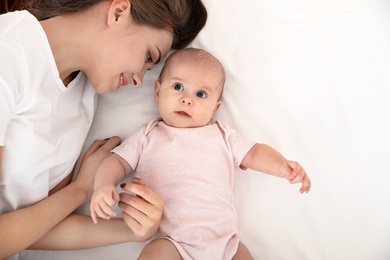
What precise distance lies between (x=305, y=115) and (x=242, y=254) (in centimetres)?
44

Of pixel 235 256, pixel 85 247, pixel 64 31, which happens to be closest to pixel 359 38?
pixel 235 256

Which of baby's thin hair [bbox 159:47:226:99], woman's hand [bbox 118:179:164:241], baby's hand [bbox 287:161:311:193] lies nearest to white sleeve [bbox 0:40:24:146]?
woman's hand [bbox 118:179:164:241]

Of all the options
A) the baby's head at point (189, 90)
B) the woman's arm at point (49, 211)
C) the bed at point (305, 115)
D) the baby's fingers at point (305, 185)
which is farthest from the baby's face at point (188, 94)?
the baby's fingers at point (305, 185)

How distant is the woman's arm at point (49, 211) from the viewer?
1.17m

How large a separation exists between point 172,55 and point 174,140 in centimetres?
26

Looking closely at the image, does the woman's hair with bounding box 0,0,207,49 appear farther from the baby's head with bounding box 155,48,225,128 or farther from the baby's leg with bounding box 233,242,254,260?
the baby's leg with bounding box 233,242,254,260

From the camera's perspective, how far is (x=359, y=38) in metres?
1.41

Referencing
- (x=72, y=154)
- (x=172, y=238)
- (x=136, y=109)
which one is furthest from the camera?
(x=136, y=109)

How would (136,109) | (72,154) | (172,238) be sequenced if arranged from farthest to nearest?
(136,109)
(72,154)
(172,238)

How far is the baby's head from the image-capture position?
133cm

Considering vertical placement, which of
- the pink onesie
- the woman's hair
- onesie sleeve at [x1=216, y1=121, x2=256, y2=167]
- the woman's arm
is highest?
the woman's hair

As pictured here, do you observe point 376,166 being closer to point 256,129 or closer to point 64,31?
point 256,129

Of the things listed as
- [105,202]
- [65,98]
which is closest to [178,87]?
[65,98]

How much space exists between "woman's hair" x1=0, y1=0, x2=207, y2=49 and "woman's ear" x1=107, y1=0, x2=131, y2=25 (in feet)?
0.07
